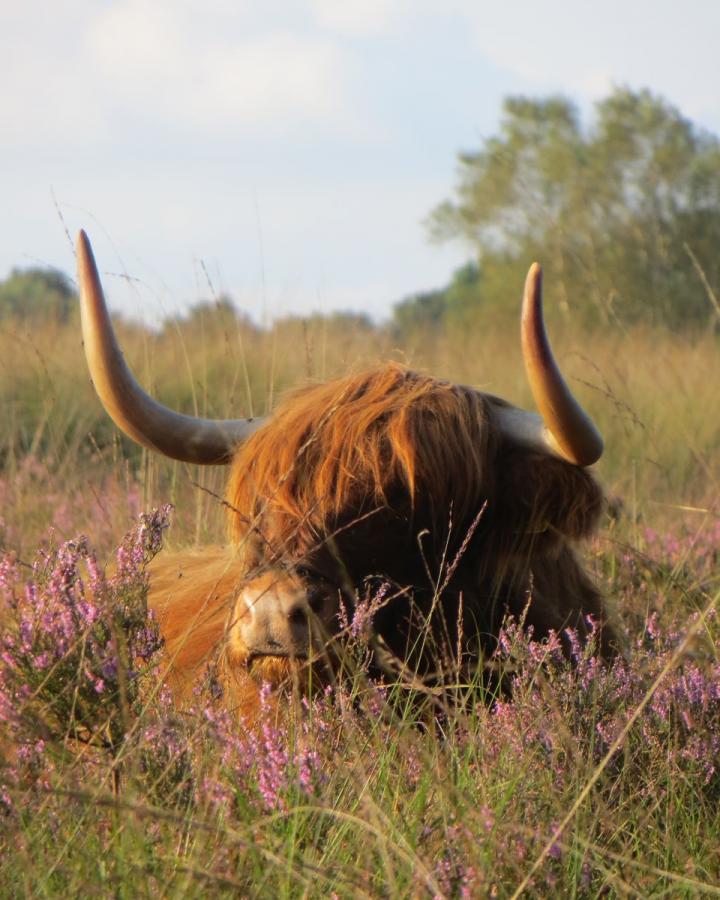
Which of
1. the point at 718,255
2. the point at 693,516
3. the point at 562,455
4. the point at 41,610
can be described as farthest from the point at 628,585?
the point at 718,255

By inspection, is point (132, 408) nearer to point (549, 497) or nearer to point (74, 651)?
point (549, 497)

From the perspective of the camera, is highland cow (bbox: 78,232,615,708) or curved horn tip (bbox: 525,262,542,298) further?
highland cow (bbox: 78,232,615,708)

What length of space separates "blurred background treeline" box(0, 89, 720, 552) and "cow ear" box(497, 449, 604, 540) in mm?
787

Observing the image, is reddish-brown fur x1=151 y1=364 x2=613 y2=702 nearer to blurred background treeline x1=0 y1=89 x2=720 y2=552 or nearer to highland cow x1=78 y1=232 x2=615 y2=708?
highland cow x1=78 y1=232 x2=615 y2=708

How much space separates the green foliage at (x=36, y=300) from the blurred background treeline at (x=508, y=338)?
0.25ft

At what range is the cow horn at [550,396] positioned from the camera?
3210 millimetres

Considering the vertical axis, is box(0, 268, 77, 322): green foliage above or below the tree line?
below

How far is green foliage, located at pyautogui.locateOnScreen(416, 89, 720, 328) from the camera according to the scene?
93.4ft

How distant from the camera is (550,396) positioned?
3.46 metres

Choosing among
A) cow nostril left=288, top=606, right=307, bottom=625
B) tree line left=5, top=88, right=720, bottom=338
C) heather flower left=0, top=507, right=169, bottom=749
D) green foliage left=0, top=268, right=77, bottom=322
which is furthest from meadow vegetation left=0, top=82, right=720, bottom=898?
tree line left=5, top=88, right=720, bottom=338

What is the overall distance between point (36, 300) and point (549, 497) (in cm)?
1273

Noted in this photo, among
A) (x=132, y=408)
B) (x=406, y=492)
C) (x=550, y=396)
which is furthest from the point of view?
(x=132, y=408)

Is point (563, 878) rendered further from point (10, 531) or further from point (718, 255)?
point (718, 255)

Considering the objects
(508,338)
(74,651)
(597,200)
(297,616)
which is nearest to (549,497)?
(297,616)
